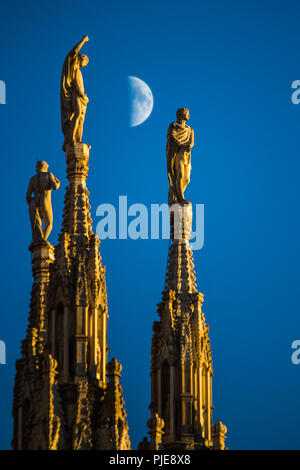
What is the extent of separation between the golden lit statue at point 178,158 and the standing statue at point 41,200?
432cm

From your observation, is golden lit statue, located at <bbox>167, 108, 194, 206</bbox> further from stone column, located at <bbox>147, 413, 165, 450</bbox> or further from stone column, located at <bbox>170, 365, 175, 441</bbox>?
stone column, located at <bbox>147, 413, 165, 450</bbox>

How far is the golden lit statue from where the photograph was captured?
68.4 meters

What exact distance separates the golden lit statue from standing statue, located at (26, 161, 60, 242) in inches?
170

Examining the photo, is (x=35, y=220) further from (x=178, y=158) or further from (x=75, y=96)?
(x=178, y=158)

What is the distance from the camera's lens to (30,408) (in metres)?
61.0

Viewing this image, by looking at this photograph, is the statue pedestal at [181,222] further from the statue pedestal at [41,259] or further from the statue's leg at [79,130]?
the statue's leg at [79,130]

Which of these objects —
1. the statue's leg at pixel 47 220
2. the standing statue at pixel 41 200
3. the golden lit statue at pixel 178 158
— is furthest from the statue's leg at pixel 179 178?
the statue's leg at pixel 47 220

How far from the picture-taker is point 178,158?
68625 millimetres

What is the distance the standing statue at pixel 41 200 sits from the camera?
6631 centimetres

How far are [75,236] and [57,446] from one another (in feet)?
23.9

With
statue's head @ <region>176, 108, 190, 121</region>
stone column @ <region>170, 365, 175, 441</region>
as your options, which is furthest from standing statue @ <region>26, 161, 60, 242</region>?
stone column @ <region>170, 365, 175, 441</region>

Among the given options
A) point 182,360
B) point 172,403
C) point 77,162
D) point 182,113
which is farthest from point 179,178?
point 172,403
